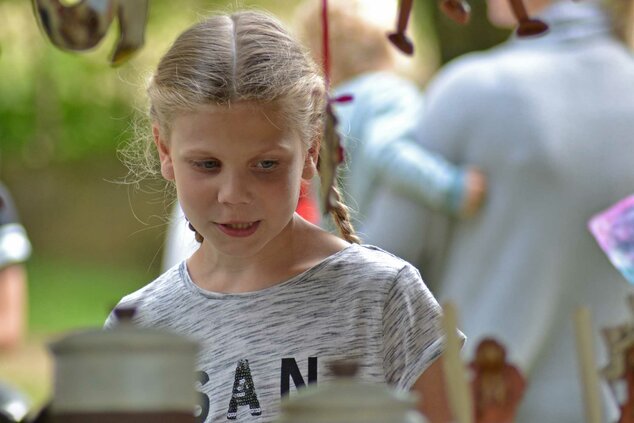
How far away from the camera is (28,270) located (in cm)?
1241

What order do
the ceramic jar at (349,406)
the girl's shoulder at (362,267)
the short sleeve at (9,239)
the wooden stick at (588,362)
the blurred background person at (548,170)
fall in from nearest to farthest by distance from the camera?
1. the ceramic jar at (349,406)
2. the wooden stick at (588,362)
3. the girl's shoulder at (362,267)
4. the blurred background person at (548,170)
5. the short sleeve at (9,239)

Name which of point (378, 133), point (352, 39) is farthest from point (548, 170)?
point (352, 39)

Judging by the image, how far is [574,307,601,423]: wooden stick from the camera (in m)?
1.24

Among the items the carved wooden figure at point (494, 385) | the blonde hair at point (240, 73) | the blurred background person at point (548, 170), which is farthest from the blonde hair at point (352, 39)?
the carved wooden figure at point (494, 385)

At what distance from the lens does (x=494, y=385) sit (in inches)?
49.9

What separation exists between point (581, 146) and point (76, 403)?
2.33 m

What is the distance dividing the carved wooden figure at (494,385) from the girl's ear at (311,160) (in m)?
0.70

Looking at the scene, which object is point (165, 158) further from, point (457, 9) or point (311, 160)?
point (457, 9)

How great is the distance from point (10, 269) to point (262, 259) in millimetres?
2015

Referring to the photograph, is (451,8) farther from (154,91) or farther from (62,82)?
(62,82)

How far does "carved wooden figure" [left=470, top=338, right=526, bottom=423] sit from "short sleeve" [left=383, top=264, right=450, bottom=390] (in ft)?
1.77

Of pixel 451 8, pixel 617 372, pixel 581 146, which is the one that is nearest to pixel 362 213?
pixel 581 146

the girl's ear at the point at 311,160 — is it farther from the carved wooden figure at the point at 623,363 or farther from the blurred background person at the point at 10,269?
the blurred background person at the point at 10,269

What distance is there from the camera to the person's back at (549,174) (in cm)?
319
